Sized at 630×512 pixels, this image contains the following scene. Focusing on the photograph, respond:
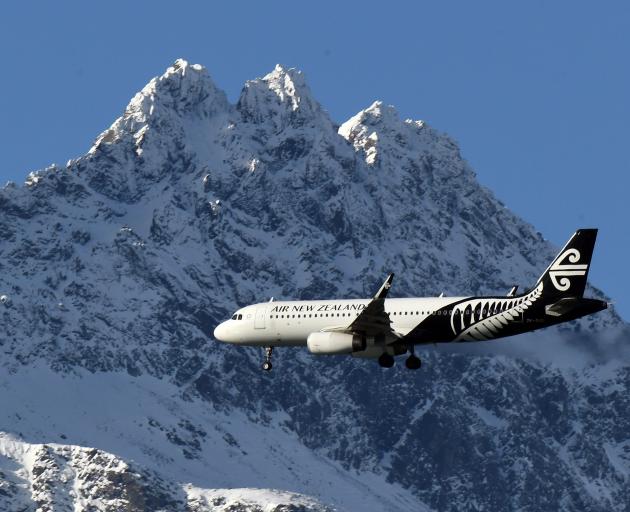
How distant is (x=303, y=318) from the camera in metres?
144

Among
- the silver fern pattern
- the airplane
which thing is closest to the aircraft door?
the airplane

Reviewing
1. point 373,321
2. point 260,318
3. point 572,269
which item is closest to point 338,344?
point 373,321

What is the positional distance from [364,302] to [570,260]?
1598 cm

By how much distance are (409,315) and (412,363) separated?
4.27m

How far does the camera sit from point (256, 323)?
146375mm

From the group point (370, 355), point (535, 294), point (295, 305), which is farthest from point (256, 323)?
point (535, 294)

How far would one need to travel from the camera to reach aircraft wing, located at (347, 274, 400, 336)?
134250 millimetres

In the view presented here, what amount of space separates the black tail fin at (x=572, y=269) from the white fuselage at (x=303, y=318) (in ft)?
22.4

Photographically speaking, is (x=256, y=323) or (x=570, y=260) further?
(x=256, y=323)

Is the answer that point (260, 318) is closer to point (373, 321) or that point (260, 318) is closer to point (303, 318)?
point (303, 318)

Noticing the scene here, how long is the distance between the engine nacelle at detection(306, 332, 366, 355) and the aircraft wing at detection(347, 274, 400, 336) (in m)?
0.64

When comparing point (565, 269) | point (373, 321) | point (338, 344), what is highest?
point (565, 269)

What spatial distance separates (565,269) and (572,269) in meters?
0.49

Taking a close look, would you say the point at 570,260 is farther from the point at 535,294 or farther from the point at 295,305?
the point at 295,305
